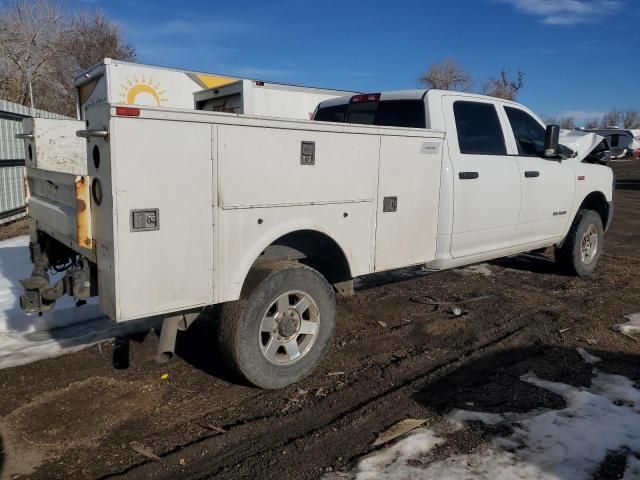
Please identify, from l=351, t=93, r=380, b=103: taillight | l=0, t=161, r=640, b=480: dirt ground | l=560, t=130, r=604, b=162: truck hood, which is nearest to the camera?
l=0, t=161, r=640, b=480: dirt ground

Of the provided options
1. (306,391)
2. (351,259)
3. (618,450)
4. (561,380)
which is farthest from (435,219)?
(618,450)

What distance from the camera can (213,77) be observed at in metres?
10.7

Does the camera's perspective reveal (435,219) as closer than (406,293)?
Yes

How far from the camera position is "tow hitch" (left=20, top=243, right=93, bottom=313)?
3.45 m

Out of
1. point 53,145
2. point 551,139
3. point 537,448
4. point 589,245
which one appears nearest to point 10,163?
point 53,145

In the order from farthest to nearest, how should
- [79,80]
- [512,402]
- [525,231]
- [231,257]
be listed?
1. [79,80]
2. [525,231]
3. [512,402]
4. [231,257]

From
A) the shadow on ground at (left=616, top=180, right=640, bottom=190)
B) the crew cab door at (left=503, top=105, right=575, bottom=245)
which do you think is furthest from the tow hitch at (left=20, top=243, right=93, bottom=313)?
the shadow on ground at (left=616, top=180, right=640, bottom=190)

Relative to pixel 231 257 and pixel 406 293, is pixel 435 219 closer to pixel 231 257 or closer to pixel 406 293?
pixel 406 293

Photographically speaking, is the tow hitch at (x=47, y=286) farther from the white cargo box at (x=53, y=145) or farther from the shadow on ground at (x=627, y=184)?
the shadow on ground at (x=627, y=184)

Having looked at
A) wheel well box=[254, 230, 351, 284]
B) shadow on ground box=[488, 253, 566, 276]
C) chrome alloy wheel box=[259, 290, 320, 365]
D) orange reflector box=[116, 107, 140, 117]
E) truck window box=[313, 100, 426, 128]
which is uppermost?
truck window box=[313, 100, 426, 128]

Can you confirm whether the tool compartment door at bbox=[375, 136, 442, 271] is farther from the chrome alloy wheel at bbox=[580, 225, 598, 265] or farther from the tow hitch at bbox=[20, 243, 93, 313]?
the chrome alloy wheel at bbox=[580, 225, 598, 265]

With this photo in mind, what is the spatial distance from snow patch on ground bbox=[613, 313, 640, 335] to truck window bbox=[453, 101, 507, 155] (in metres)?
2.11

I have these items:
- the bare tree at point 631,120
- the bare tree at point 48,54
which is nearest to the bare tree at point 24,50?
the bare tree at point 48,54

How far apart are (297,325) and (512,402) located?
161cm
